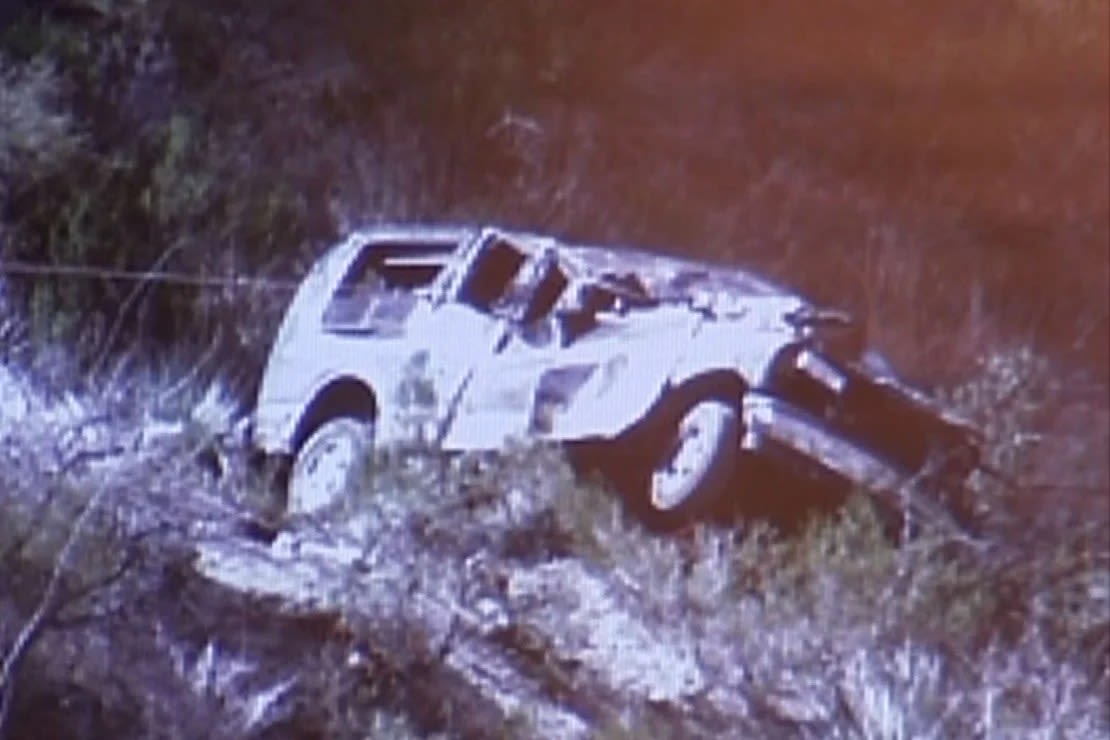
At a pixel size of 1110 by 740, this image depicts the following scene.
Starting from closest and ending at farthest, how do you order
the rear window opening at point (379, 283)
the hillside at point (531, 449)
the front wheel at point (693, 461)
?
the hillside at point (531, 449) → the front wheel at point (693, 461) → the rear window opening at point (379, 283)

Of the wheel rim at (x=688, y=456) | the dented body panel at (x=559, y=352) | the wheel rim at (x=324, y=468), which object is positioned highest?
the dented body panel at (x=559, y=352)

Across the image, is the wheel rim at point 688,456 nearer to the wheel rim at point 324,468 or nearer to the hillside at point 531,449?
the hillside at point 531,449

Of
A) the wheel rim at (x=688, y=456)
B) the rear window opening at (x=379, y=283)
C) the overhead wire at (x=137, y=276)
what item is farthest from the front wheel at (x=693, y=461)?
the overhead wire at (x=137, y=276)

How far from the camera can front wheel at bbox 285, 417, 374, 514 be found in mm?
2211

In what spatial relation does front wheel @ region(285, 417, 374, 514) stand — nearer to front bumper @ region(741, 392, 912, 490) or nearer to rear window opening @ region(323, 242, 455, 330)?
rear window opening @ region(323, 242, 455, 330)

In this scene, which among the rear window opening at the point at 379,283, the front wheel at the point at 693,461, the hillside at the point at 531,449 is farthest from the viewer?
the rear window opening at the point at 379,283

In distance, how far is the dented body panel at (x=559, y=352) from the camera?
1984mm

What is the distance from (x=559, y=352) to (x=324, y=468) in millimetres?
269

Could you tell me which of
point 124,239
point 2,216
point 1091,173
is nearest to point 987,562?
point 1091,173

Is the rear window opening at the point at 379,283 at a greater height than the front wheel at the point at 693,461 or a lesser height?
greater

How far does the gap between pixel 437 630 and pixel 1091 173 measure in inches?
28.0

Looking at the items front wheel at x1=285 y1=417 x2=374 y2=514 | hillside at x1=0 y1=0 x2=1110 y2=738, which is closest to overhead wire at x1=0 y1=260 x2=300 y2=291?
hillside at x1=0 y1=0 x2=1110 y2=738

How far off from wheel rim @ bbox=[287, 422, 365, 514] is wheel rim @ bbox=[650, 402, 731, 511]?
1.02ft

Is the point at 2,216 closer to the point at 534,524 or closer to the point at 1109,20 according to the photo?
the point at 534,524
